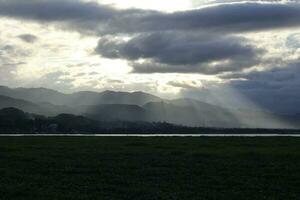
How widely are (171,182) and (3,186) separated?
11.8 m

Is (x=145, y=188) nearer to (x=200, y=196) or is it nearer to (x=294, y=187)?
(x=200, y=196)

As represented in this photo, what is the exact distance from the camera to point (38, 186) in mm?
35000

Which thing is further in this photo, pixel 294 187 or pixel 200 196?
pixel 294 187

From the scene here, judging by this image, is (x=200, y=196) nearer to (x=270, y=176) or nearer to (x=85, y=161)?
(x=270, y=176)

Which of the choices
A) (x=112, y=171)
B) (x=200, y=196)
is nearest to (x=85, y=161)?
(x=112, y=171)

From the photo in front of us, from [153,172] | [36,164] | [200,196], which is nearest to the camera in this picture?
[200,196]

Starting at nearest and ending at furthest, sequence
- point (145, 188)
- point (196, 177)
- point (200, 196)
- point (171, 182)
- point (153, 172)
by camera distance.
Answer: point (200, 196)
point (145, 188)
point (171, 182)
point (196, 177)
point (153, 172)

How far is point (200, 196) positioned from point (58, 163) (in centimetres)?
2409

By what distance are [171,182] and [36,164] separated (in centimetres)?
1900

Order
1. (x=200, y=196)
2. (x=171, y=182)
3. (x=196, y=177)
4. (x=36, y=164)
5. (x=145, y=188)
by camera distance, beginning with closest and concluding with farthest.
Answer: (x=200, y=196), (x=145, y=188), (x=171, y=182), (x=196, y=177), (x=36, y=164)

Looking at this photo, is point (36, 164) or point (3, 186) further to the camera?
point (36, 164)

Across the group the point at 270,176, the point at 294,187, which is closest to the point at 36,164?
the point at 270,176

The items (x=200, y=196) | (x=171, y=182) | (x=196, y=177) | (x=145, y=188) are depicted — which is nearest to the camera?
(x=200, y=196)

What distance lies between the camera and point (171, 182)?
37.2 metres
